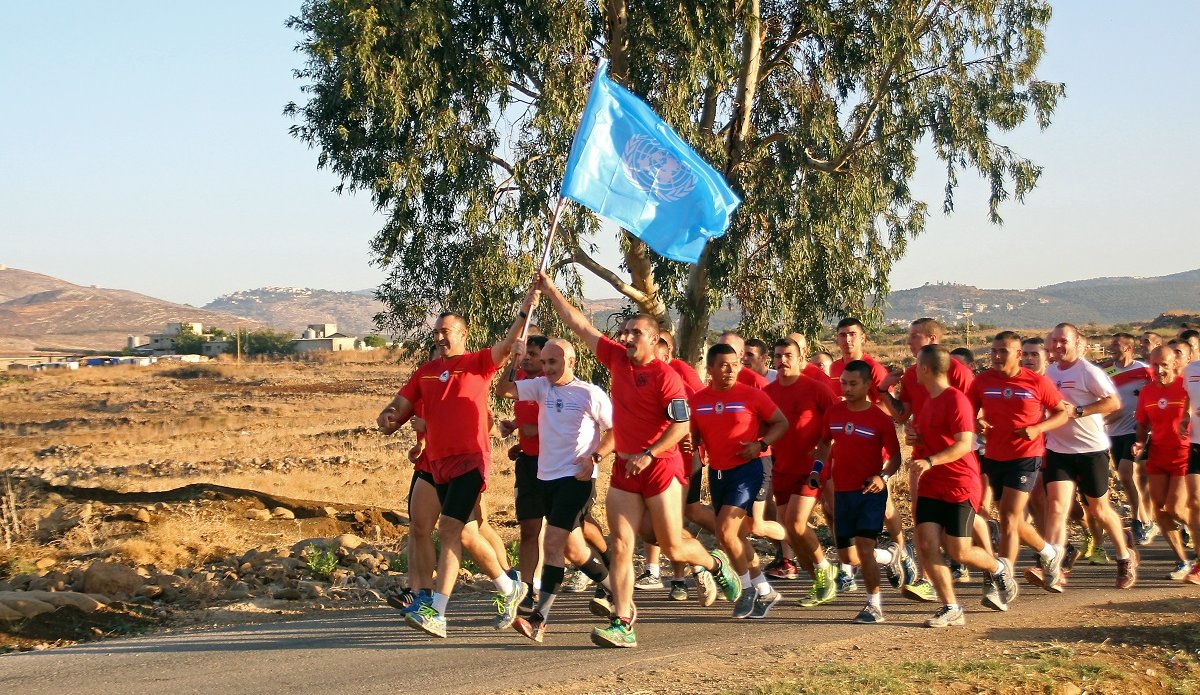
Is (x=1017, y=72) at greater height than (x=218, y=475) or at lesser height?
greater

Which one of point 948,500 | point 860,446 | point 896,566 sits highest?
point 860,446

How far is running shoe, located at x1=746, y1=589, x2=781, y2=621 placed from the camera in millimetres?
9312

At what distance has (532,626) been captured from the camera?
823 cm

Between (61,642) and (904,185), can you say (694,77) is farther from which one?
(61,642)

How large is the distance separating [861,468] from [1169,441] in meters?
3.55

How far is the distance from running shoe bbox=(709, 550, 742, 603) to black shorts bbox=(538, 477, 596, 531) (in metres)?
1.15

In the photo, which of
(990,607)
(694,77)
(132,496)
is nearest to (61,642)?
(990,607)

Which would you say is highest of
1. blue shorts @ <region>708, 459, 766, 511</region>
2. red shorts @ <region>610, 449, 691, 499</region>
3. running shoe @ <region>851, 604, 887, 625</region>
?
red shorts @ <region>610, 449, 691, 499</region>

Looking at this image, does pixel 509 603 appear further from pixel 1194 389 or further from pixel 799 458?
pixel 1194 389

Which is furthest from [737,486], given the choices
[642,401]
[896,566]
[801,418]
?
[896,566]

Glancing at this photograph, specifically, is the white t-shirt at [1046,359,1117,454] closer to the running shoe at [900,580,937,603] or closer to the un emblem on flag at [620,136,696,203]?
the running shoe at [900,580,937,603]

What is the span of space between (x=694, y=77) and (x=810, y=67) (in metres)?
3.11

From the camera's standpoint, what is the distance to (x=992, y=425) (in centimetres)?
1002

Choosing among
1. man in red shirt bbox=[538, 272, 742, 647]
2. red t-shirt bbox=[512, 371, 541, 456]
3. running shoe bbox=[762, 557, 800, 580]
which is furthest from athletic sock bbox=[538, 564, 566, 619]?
running shoe bbox=[762, 557, 800, 580]
